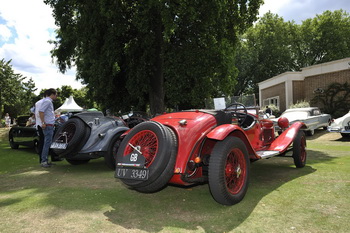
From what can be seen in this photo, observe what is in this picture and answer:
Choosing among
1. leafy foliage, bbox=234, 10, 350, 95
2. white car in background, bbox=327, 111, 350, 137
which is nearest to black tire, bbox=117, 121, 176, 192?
white car in background, bbox=327, 111, 350, 137

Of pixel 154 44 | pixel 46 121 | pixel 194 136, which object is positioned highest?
pixel 154 44

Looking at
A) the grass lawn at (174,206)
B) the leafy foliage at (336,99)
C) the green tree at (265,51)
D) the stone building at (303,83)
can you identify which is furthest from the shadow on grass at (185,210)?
the green tree at (265,51)

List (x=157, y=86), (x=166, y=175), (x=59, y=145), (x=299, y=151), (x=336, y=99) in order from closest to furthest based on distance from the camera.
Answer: (x=166, y=175) → (x=299, y=151) → (x=59, y=145) → (x=157, y=86) → (x=336, y=99)

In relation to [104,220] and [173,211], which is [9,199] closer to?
[104,220]

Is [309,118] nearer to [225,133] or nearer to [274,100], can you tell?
[225,133]

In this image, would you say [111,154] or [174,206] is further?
[111,154]

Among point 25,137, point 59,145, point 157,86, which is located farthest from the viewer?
point 157,86

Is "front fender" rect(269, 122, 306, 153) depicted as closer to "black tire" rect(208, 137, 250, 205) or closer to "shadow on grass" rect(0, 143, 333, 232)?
"shadow on grass" rect(0, 143, 333, 232)

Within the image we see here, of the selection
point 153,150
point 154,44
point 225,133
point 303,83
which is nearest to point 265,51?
point 303,83

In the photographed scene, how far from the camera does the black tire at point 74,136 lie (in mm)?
5551

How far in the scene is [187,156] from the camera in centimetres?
337

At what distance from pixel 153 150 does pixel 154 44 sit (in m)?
9.30

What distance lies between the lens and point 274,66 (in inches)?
1460

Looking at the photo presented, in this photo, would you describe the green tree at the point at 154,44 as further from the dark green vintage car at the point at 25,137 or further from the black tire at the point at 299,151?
the black tire at the point at 299,151
